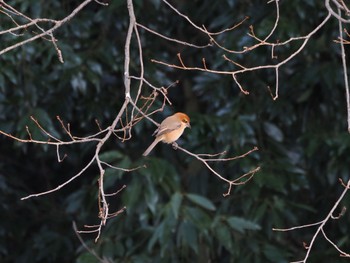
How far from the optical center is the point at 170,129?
475cm

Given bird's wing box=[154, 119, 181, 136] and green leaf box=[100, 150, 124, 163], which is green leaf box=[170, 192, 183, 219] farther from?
bird's wing box=[154, 119, 181, 136]

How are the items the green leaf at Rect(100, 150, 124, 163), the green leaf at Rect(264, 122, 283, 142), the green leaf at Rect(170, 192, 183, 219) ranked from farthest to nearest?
1. the green leaf at Rect(264, 122, 283, 142)
2. the green leaf at Rect(100, 150, 124, 163)
3. the green leaf at Rect(170, 192, 183, 219)

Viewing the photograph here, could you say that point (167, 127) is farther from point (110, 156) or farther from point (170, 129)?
point (110, 156)

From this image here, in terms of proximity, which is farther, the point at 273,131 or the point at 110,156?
the point at 273,131

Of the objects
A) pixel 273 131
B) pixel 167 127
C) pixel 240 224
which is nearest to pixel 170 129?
pixel 167 127

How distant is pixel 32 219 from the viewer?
21.9ft

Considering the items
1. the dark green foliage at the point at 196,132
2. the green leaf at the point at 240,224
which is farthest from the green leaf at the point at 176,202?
the green leaf at the point at 240,224

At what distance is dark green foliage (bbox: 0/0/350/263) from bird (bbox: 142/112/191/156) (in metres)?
0.37

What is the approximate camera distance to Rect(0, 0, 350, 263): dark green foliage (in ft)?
17.3

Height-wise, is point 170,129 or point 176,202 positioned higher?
point 170,129

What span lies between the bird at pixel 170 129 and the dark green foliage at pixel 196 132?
0.37 meters

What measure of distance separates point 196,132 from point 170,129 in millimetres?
639

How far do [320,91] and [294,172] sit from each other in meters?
0.58

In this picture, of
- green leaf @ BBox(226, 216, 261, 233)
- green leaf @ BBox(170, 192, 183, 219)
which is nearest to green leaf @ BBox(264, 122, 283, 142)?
green leaf @ BBox(226, 216, 261, 233)
